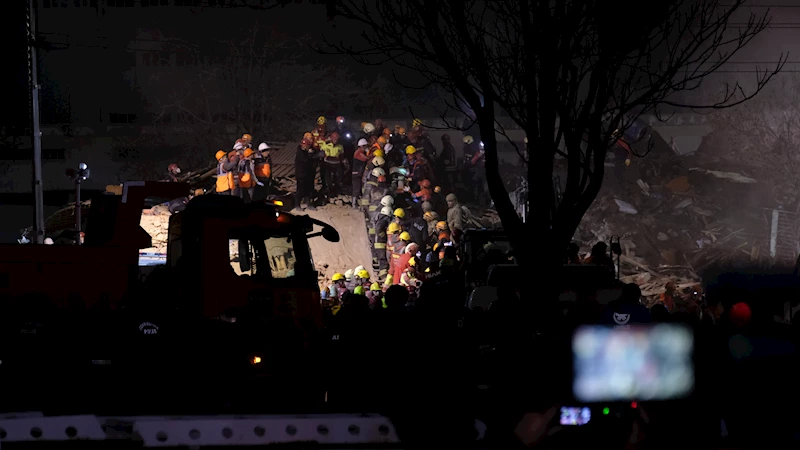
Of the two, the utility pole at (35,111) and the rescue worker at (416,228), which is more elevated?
the utility pole at (35,111)

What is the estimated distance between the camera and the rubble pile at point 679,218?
26.5m

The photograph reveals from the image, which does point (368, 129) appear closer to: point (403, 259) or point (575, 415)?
point (403, 259)

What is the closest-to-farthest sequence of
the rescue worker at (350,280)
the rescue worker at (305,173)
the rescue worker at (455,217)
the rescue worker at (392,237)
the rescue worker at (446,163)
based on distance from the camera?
the rescue worker at (350,280)
the rescue worker at (392,237)
the rescue worker at (455,217)
the rescue worker at (305,173)
the rescue worker at (446,163)

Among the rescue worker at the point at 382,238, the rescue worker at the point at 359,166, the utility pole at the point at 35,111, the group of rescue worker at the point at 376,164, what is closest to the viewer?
the utility pole at the point at 35,111

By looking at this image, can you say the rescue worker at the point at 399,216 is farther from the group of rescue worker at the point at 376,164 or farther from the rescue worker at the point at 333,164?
the rescue worker at the point at 333,164

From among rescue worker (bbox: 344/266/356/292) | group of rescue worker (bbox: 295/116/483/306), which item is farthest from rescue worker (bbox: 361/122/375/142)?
rescue worker (bbox: 344/266/356/292)

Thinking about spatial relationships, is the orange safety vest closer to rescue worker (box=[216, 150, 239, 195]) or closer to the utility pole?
rescue worker (box=[216, 150, 239, 195])

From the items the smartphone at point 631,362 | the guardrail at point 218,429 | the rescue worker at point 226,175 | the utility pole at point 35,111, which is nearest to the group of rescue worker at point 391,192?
the rescue worker at point 226,175

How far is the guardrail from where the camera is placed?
5.33m

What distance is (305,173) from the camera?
26.8 metres

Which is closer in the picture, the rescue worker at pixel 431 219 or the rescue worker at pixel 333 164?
the rescue worker at pixel 431 219

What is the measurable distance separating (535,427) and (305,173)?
2203cm

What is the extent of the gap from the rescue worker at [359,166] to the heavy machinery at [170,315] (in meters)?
15.1

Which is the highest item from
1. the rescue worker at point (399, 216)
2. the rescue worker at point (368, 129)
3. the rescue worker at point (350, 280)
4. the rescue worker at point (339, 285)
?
the rescue worker at point (368, 129)
